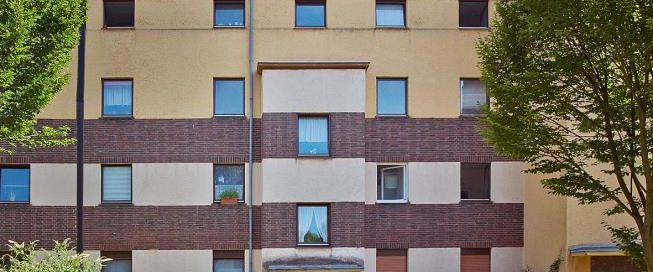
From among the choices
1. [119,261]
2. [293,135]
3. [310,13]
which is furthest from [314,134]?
[119,261]

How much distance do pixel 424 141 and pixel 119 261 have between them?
8624 millimetres

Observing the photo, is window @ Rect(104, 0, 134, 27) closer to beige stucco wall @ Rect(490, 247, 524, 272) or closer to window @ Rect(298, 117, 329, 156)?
window @ Rect(298, 117, 329, 156)

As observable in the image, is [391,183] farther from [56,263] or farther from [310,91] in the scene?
[56,263]

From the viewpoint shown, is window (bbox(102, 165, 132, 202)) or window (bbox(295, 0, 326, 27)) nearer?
window (bbox(102, 165, 132, 202))

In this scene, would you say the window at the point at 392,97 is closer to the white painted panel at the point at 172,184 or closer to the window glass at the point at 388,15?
the window glass at the point at 388,15

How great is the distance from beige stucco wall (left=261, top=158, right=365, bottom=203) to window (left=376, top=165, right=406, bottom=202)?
93 cm

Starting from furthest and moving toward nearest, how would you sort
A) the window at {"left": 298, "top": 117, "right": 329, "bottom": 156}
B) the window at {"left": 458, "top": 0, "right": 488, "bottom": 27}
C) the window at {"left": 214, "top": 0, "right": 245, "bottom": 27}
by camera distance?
the window at {"left": 458, "top": 0, "right": 488, "bottom": 27}, the window at {"left": 214, "top": 0, "right": 245, "bottom": 27}, the window at {"left": 298, "top": 117, "right": 329, "bottom": 156}

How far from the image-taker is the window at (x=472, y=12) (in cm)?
1769

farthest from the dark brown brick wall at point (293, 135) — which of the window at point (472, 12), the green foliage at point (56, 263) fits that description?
the green foliage at point (56, 263)

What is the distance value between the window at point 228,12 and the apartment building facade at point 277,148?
4cm

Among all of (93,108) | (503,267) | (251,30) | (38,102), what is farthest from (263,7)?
(503,267)

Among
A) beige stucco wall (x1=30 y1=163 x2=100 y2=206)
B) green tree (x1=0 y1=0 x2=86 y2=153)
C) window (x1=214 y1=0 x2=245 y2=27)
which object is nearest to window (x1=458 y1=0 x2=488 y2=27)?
window (x1=214 y1=0 x2=245 y2=27)

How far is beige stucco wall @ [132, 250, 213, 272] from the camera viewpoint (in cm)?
1678

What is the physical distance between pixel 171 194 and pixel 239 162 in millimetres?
1953
